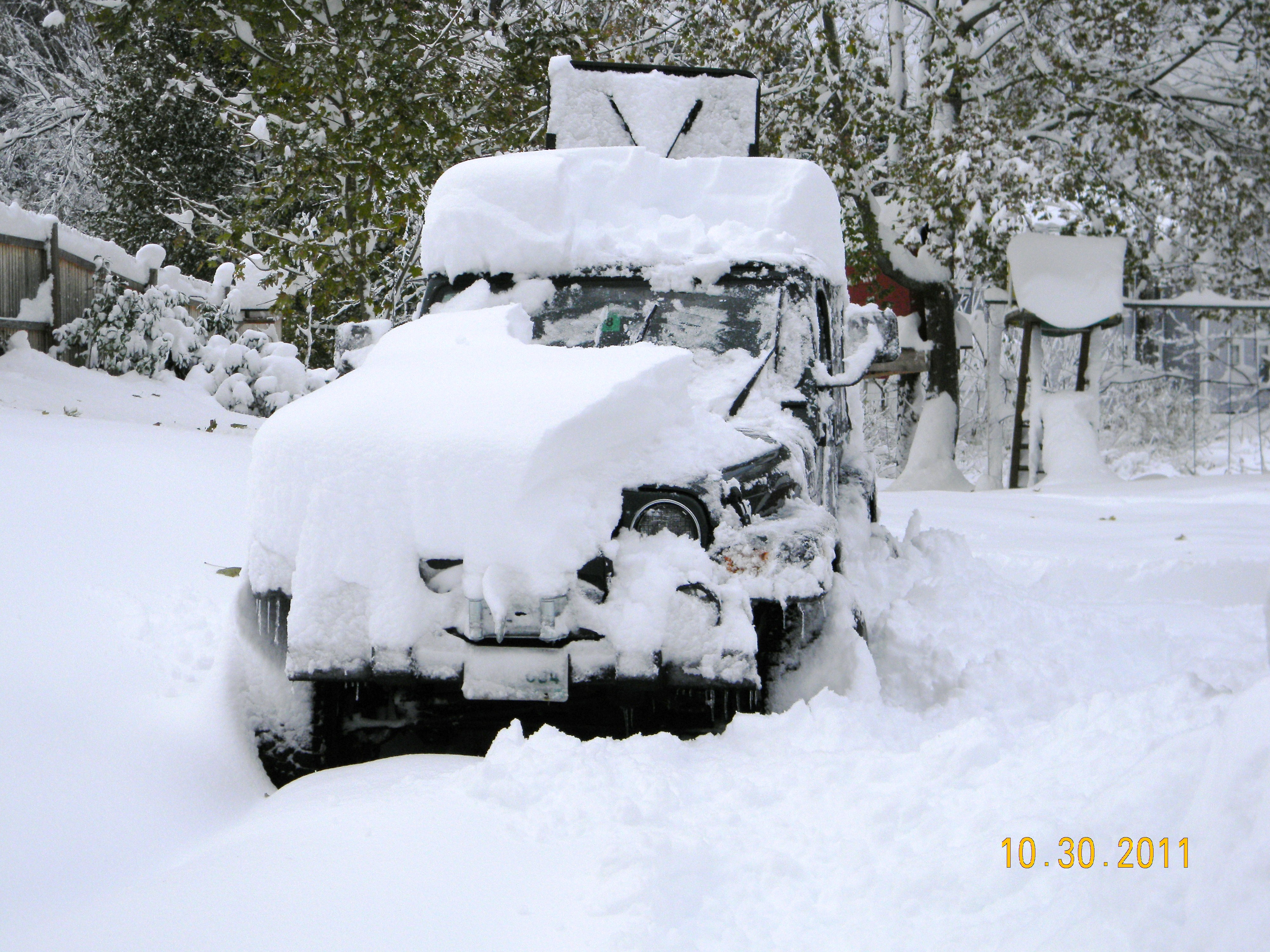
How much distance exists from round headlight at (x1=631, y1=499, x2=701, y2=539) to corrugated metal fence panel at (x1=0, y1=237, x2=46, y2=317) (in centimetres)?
1093

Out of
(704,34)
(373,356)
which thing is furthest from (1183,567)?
(704,34)

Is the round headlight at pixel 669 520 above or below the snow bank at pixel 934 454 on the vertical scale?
above

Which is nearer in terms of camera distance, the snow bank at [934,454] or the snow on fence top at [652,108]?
the snow on fence top at [652,108]

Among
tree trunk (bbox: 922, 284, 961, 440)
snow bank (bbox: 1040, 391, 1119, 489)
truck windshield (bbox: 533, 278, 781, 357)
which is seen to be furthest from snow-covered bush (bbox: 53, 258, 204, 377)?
snow bank (bbox: 1040, 391, 1119, 489)

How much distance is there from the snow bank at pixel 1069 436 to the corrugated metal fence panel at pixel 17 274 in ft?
38.9

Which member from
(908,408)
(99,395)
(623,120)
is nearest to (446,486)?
(623,120)

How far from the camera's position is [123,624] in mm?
4363

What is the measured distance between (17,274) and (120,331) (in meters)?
1.19

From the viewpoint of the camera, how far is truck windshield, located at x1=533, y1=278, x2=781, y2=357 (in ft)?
15.3

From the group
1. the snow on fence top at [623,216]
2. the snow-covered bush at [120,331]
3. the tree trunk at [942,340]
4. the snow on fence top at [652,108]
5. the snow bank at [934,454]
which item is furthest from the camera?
the tree trunk at [942,340]

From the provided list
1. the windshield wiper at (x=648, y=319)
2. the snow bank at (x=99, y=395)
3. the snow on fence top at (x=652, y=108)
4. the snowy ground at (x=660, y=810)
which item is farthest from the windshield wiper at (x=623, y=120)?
the snow bank at (x=99, y=395)

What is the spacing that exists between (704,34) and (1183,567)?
10.1 meters

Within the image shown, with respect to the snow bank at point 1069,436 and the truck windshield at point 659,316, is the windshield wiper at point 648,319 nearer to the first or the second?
the truck windshield at point 659,316

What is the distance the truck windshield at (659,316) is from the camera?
467 centimetres
